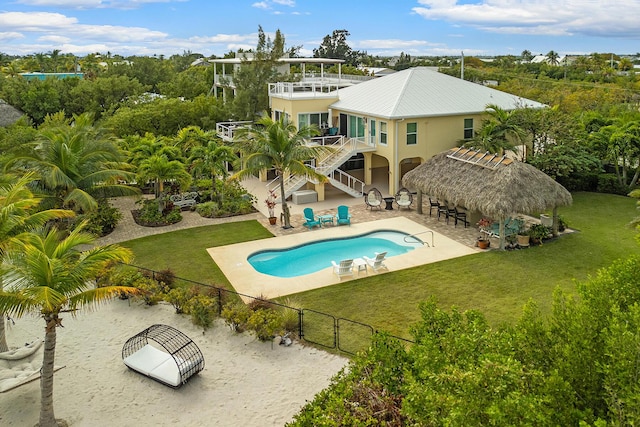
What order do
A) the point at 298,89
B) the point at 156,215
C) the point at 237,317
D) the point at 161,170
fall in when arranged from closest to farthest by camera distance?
the point at 237,317
the point at 161,170
the point at 156,215
the point at 298,89

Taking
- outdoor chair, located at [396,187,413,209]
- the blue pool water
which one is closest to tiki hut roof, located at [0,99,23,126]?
the blue pool water

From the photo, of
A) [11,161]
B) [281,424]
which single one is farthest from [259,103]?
[281,424]

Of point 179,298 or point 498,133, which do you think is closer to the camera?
point 179,298

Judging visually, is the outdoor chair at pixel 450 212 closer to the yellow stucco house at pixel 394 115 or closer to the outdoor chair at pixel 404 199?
the outdoor chair at pixel 404 199

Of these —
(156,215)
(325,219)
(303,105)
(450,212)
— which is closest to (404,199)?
(450,212)

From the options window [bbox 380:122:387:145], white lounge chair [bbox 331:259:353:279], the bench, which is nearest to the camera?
white lounge chair [bbox 331:259:353:279]

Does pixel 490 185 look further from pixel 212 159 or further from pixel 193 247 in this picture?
pixel 212 159

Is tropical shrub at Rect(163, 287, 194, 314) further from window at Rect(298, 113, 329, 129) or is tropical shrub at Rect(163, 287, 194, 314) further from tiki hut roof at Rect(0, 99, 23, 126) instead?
tiki hut roof at Rect(0, 99, 23, 126)
